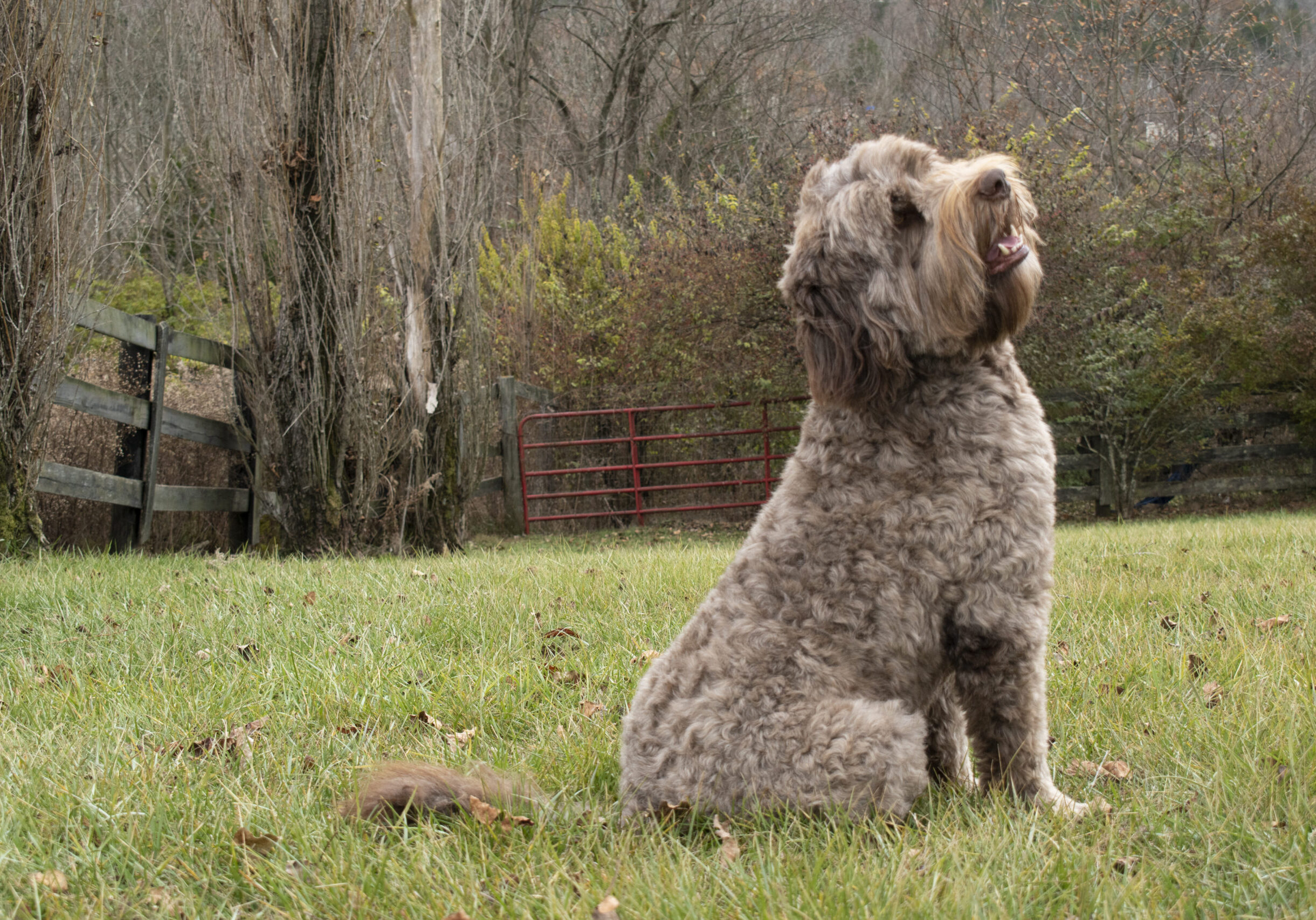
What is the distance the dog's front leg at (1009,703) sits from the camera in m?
2.43

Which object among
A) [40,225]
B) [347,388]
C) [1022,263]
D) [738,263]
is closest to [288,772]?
[1022,263]

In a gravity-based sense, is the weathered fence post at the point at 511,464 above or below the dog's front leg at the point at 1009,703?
above

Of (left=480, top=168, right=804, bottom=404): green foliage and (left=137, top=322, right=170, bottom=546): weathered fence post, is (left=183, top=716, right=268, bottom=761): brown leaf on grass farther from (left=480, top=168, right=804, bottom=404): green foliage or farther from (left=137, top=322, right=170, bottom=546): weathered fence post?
(left=480, top=168, right=804, bottom=404): green foliage

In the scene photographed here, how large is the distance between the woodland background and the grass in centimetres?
322

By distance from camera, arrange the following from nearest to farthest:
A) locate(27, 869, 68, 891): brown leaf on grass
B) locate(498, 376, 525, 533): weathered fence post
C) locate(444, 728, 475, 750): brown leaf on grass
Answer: locate(27, 869, 68, 891): brown leaf on grass → locate(444, 728, 475, 750): brown leaf on grass → locate(498, 376, 525, 533): weathered fence post

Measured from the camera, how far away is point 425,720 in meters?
3.38

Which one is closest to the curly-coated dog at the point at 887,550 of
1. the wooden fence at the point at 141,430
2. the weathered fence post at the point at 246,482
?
the wooden fence at the point at 141,430

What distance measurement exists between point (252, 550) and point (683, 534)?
5.45m

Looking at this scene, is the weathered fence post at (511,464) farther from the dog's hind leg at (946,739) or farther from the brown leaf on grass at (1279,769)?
the brown leaf on grass at (1279,769)

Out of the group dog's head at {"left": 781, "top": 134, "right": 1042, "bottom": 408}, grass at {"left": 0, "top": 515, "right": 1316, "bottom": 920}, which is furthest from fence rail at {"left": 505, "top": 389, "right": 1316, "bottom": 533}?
dog's head at {"left": 781, "top": 134, "right": 1042, "bottom": 408}

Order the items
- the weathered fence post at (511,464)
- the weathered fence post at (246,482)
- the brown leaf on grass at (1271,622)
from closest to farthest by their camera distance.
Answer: the brown leaf on grass at (1271,622) → the weathered fence post at (246,482) → the weathered fence post at (511,464)

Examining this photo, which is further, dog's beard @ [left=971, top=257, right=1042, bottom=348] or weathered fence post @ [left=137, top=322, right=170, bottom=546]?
weathered fence post @ [left=137, top=322, right=170, bottom=546]

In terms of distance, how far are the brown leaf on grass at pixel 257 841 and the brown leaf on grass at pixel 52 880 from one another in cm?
34

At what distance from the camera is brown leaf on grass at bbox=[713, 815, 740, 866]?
6.91 ft
